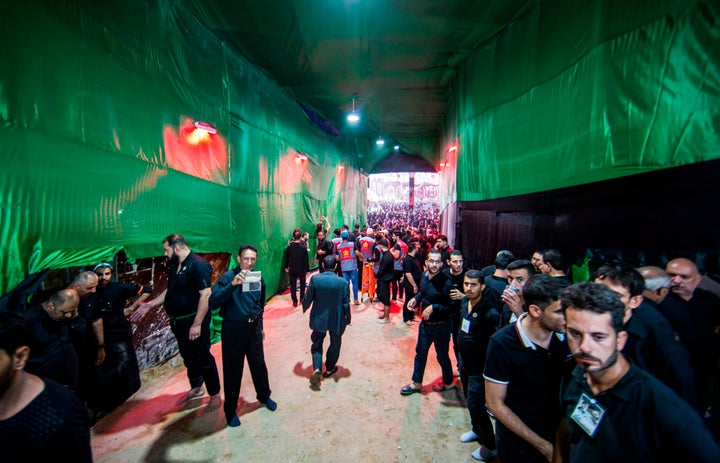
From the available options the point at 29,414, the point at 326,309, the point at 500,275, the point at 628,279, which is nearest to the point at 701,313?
the point at 628,279

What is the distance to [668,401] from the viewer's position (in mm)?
1160

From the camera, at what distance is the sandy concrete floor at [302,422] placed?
2900 millimetres

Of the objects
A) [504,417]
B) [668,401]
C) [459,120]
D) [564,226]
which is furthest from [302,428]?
[459,120]

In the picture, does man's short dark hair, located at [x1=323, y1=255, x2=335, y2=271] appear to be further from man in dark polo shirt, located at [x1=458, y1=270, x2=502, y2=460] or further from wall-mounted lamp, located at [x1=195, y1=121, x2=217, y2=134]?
wall-mounted lamp, located at [x1=195, y1=121, x2=217, y2=134]

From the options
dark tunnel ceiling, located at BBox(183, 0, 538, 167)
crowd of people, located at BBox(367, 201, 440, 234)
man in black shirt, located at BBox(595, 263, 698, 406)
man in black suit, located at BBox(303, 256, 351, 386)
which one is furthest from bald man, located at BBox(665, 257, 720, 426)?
crowd of people, located at BBox(367, 201, 440, 234)

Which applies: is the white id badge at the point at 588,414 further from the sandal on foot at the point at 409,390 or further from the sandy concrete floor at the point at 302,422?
the sandal on foot at the point at 409,390

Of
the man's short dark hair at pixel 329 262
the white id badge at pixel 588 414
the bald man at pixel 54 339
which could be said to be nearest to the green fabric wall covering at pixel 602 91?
the white id badge at pixel 588 414

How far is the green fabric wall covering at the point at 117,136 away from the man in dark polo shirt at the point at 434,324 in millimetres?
3796

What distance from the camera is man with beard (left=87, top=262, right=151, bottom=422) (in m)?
3.19

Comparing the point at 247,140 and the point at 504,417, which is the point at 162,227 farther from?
the point at 504,417

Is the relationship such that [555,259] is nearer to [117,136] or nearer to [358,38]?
[358,38]

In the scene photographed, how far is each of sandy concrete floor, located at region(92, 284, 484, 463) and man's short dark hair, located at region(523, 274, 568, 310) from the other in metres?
2.07

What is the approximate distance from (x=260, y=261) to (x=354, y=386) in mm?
3987

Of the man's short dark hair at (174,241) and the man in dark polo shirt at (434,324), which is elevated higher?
the man's short dark hair at (174,241)
